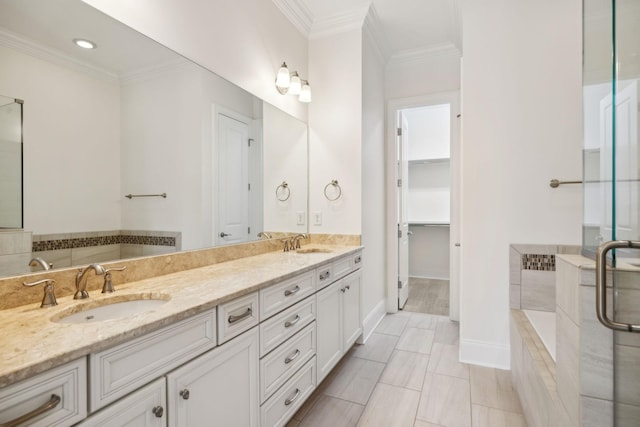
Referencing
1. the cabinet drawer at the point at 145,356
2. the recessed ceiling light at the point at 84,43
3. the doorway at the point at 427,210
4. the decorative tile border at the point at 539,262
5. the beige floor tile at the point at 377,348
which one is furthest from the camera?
the doorway at the point at 427,210

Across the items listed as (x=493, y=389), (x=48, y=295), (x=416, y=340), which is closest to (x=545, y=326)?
(x=493, y=389)

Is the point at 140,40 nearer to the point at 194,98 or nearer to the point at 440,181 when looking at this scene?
the point at 194,98

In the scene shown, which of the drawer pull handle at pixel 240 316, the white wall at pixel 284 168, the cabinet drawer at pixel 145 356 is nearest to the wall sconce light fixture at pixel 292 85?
the white wall at pixel 284 168

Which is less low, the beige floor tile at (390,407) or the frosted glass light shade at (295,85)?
the frosted glass light shade at (295,85)

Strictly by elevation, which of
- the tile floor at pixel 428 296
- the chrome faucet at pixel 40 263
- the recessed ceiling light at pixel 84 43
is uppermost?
the recessed ceiling light at pixel 84 43

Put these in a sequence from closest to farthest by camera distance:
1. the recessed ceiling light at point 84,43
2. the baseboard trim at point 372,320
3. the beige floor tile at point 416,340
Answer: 1. the recessed ceiling light at point 84,43
2. the beige floor tile at point 416,340
3. the baseboard trim at point 372,320

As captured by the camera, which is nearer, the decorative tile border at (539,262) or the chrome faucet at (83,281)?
the chrome faucet at (83,281)

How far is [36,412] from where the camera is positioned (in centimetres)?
68

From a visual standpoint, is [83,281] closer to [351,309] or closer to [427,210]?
[351,309]

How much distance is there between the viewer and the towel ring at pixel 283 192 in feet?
8.70

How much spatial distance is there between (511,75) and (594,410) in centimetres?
217

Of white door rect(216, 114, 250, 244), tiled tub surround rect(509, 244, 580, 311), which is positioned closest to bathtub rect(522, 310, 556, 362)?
tiled tub surround rect(509, 244, 580, 311)

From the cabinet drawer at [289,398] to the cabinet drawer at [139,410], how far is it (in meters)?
0.58

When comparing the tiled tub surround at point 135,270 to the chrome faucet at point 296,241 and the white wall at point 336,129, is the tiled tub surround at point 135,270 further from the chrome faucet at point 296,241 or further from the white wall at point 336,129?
the white wall at point 336,129
